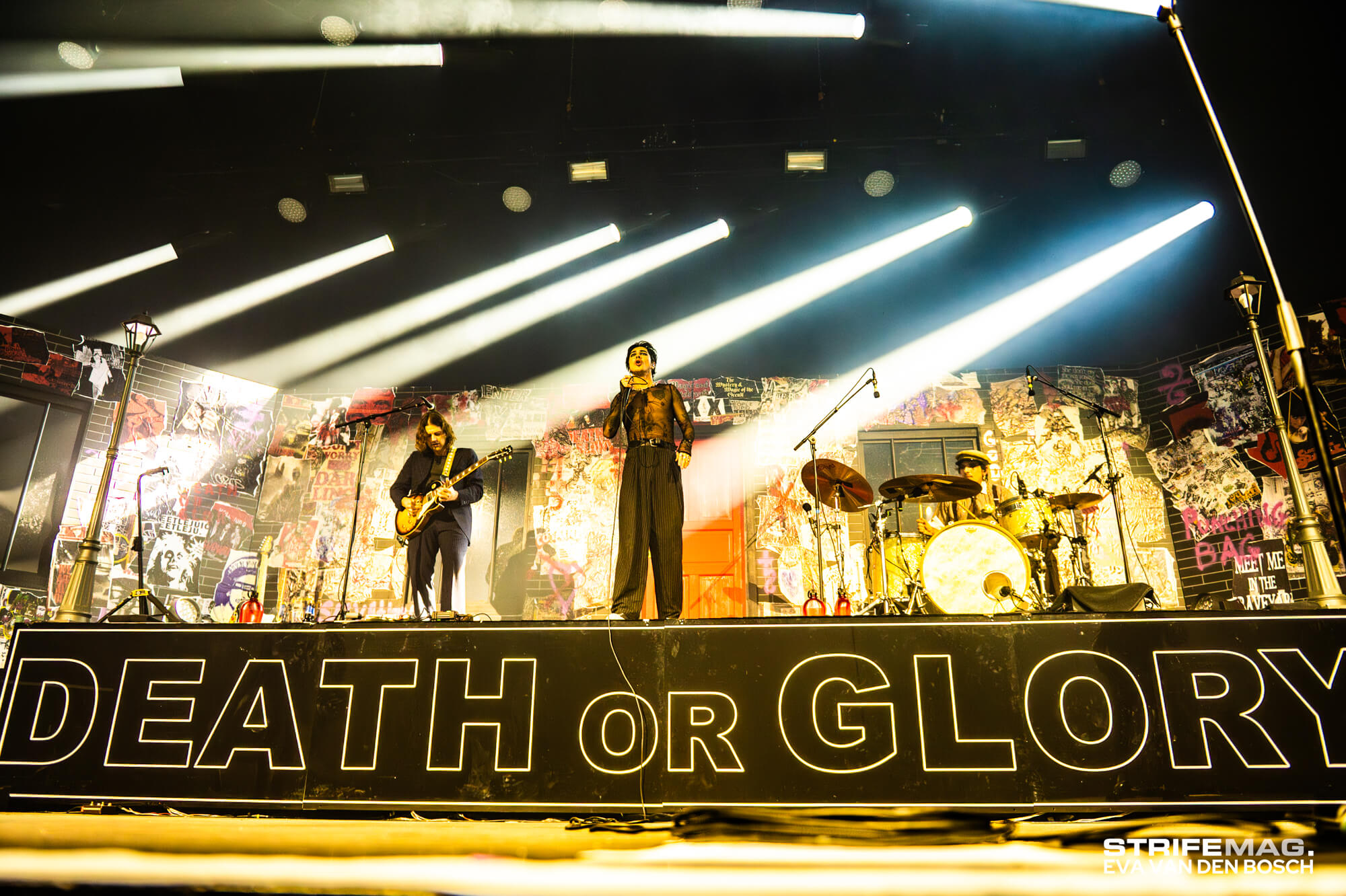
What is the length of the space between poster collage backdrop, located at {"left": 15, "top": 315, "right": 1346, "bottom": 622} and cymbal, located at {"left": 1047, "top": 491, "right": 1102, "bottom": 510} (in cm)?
→ 154

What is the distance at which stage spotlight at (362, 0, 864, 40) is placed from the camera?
6.25 m

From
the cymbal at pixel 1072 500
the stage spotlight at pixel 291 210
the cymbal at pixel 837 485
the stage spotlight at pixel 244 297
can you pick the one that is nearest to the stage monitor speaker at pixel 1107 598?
the cymbal at pixel 1072 500

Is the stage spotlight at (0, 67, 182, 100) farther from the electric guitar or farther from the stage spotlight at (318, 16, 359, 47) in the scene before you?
the electric guitar

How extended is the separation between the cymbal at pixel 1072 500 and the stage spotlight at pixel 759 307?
2.98 m

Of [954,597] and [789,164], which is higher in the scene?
[789,164]

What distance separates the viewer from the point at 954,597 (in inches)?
221

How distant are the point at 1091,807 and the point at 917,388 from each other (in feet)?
21.0

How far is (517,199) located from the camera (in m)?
7.73

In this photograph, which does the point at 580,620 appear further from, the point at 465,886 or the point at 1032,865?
the point at 1032,865

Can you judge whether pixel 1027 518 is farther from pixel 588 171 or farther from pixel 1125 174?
pixel 588 171

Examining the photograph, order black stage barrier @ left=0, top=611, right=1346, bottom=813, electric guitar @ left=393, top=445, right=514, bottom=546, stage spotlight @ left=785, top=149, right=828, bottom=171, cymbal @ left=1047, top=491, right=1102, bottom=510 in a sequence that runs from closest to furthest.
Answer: black stage barrier @ left=0, top=611, right=1346, bottom=813, electric guitar @ left=393, top=445, right=514, bottom=546, cymbal @ left=1047, top=491, right=1102, bottom=510, stage spotlight @ left=785, top=149, right=828, bottom=171

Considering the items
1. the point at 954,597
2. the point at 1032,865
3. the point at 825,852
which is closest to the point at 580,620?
the point at 825,852

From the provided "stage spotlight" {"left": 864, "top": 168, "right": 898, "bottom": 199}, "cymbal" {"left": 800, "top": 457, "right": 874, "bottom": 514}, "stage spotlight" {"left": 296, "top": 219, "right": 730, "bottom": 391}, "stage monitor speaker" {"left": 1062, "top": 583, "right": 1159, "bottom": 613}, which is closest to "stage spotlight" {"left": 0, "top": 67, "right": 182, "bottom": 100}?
"stage spotlight" {"left": 296, "top": 219, "right": 730, "bottom": 391}

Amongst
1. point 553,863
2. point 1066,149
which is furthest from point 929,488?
point 553,863
